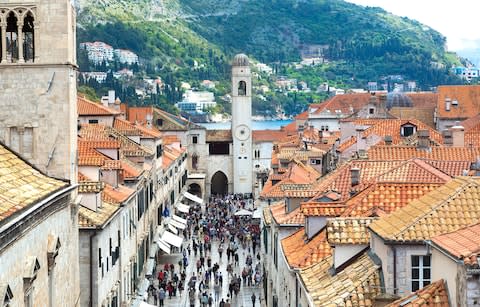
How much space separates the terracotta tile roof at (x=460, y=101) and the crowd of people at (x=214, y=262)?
2417cm

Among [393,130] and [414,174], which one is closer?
[414,174]

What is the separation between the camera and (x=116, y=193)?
45750mm

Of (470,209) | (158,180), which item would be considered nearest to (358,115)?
(158,180)

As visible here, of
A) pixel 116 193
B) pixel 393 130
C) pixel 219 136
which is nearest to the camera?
pixel 116 193

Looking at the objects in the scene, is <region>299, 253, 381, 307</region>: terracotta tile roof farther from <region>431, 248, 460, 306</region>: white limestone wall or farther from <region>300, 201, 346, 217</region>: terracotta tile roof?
<region>300, 201, 346, 217</region>: terracotta tile roof

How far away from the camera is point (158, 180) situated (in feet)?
242

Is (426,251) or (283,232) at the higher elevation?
(426,251)

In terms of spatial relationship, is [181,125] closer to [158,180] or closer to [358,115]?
[358,115]

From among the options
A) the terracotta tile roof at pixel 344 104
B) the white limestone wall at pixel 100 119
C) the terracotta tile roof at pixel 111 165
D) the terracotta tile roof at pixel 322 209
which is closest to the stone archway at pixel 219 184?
the terracotta tile roof at pixel 344 104

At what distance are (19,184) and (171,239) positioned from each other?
4803 cm

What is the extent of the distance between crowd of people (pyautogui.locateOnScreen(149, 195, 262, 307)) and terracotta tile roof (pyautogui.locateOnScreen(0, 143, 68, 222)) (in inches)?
1025

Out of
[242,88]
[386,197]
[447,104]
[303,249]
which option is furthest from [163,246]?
[242,88]

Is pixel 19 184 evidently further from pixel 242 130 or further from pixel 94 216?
pixel 242 130

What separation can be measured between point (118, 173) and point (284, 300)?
631 inches
